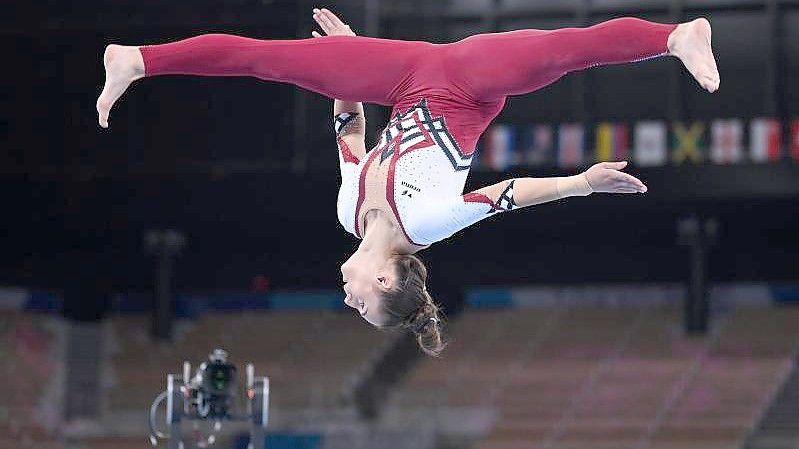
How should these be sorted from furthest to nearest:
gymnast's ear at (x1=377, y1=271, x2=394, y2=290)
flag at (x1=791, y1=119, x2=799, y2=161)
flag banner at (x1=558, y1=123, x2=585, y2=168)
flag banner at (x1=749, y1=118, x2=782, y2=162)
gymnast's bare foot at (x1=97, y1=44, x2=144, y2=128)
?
flag banner at (x1=558, y1=123, x2=585, y2=168) → flag banner at (x1=749, y1=118, x2=782, y2=162) → flag at (x1=791, y1=119, x2=799, y2=161) → gymnast's bare foot at (x1=97, y1=44, x2=144, y2=128) → gymnast's ear at (x1=377, y1=271, x2=394, y2=290)

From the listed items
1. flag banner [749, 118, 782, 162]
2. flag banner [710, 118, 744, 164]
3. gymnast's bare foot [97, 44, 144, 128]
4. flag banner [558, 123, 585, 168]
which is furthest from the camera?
flag banner [558, 123, 585, 168]

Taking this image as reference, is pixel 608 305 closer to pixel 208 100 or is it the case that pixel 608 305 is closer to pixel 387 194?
Result: pixel 208 100

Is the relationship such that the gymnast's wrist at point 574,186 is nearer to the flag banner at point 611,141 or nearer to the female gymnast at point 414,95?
the female gymnast at point 414,95

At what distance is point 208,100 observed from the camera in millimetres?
14992

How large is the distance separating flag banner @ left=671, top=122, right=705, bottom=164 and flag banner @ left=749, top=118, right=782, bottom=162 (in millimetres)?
585

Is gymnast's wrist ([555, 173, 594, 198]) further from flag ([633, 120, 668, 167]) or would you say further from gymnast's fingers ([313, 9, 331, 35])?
flag ([633, 120, 668, 167])

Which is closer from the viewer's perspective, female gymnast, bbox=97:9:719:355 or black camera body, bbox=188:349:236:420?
female gymnast, bbox=97:9:719:355

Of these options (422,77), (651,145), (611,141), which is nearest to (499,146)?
(611,141)

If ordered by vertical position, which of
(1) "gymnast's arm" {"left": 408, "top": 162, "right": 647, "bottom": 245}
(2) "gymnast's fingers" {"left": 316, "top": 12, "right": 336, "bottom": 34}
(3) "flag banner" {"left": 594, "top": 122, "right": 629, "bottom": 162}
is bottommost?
(1) "gymnast's arm" {"left": 408, "top": 162, "right": 647, "bottom": 245}

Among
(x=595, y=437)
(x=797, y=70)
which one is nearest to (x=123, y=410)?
(x=595, y=437)

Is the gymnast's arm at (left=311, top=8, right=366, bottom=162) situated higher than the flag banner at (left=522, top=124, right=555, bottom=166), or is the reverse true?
the gymnast's arm at (left=311, top=8, right=366, bottom=162)

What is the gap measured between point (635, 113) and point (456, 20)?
2492 mm

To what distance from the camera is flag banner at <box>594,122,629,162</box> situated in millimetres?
14766

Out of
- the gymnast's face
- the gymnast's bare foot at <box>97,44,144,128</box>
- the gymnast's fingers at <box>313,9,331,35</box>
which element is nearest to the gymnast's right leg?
the gymnast's bare foot at <box>97,44,144,128</box>
